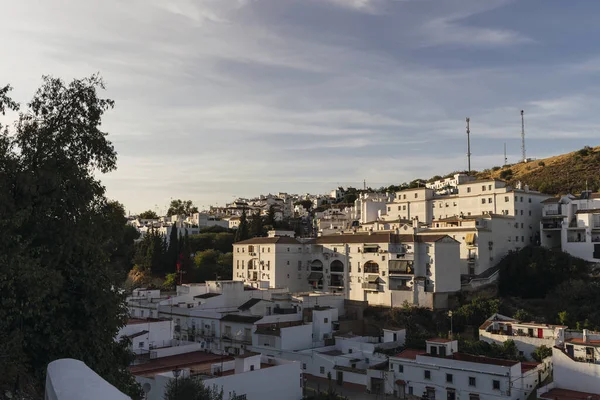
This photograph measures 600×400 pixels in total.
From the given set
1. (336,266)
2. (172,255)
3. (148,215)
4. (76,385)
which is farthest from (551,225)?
(148,215)

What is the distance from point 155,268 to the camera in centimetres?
6575

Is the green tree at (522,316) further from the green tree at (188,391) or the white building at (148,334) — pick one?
the green tree at (188,391)

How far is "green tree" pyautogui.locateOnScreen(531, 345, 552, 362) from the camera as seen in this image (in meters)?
30.7

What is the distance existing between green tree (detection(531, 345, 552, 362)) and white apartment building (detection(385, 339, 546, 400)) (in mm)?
2834

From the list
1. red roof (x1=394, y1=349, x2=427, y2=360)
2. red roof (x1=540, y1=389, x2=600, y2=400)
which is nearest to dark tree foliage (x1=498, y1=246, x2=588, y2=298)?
red roof (x1=394, y1=349, x2=427, y2=360)

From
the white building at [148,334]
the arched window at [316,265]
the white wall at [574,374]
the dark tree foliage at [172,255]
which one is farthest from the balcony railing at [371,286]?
the dark tree foliage at [172,255]

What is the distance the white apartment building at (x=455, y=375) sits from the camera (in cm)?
2550

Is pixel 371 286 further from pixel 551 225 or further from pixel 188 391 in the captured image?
pixel 188 391

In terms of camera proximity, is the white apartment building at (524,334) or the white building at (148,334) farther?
the white apartment building at (524,334)

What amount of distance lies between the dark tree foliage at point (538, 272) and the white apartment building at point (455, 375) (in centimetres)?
1828

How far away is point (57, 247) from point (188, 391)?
10.1 m

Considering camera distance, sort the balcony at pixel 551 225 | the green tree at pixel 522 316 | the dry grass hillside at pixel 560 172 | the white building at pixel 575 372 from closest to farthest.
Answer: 1. the white building at pixel 575 372
2. the green tree at pixel 522 316
3. the balcony at pixel 551 225
4. the dry grass hillside at pixel 560 172

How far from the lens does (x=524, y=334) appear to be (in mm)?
33281

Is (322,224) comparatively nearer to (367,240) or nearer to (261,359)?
(367,240)
